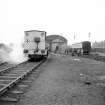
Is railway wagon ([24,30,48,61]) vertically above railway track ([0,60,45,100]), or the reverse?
railway wagon ([24,30,48,61])

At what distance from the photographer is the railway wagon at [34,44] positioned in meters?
16.2

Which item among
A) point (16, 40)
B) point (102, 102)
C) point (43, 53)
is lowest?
point (102, 102)

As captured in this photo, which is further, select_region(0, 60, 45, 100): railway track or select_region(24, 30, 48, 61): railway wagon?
select_region(24, 30, 48, 61): railway wagon

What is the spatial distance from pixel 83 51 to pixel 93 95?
Answer: 29.2 metres

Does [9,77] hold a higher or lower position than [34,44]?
lower

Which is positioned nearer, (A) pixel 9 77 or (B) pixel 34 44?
(A) pixel 9 77

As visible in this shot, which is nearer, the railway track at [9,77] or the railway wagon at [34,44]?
the railway track at [9,77]

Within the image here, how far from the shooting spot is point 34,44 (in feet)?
54.1

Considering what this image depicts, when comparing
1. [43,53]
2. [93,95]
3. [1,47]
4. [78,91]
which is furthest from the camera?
[1,47]

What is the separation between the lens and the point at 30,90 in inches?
233

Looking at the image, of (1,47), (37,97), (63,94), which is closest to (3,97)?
(37,97)

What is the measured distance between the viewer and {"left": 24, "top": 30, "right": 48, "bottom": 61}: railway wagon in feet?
53.3

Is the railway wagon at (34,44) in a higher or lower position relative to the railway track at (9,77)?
higher

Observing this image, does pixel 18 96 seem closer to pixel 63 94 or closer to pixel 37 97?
pixel 37 97
